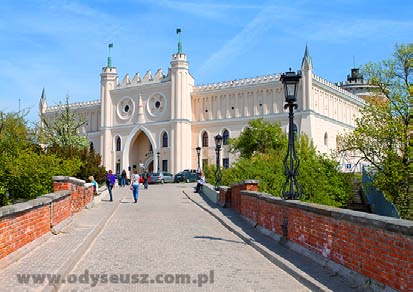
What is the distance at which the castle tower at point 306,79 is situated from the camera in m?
53.9

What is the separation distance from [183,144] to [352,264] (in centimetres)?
5347

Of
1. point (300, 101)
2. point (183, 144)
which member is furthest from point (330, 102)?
point (183, 144)

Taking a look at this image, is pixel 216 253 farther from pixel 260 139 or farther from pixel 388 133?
pixel 260 139

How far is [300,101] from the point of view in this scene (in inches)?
2152

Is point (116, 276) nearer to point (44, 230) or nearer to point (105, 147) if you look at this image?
point (44, 230)

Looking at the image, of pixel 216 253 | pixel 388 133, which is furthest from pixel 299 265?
pixel 388 133

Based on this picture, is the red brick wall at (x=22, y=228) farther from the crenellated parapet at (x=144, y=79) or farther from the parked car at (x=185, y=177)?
the crenellated parapet at (x=144, y=79)

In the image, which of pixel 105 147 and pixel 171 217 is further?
pixel 105 147

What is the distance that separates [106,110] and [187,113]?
12075 mm

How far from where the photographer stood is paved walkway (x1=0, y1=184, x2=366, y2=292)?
7.10 m

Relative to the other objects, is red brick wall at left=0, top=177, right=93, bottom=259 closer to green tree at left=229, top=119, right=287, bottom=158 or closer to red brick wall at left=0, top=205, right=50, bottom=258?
red brick wall at left=0, top=205, right=50, bottom=258

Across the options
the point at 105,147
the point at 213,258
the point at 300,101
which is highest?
the point at 300,101

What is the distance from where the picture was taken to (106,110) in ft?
220

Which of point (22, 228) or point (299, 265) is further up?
point (22, 228)
